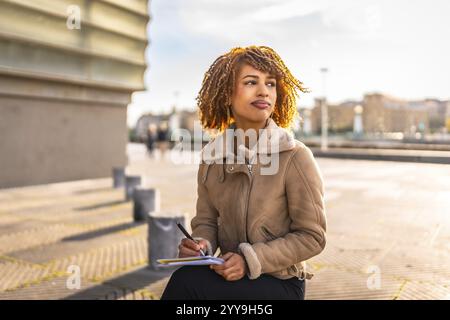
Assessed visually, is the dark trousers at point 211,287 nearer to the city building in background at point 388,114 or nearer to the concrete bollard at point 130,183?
the concrete bollard at point 130,183

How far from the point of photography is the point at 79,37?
14797 millimetres

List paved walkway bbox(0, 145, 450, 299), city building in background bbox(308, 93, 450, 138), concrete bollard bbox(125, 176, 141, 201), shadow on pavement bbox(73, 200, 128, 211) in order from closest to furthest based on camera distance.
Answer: paved walkway bbox(0, 145, 450, 299) < shadow on pavement bbox(73, 200, 128, 211) < concrete bollard bbox(125, 176, 141, 201) < city building in background bbox(308, 93, 450, 138)

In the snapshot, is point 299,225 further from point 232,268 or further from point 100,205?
point 100,205

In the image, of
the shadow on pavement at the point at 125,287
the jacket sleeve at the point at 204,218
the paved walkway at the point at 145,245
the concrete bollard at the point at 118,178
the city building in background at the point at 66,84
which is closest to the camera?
the jacket sleeve at the point at 204,218

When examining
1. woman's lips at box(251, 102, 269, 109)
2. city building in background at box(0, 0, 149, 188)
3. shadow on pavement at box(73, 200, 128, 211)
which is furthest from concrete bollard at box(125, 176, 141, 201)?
woman's lips at box(251, 102, 269, 109)

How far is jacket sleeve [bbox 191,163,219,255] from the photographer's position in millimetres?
2350

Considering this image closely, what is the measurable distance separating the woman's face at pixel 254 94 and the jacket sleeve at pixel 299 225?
305 millimetres

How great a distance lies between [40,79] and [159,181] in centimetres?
483

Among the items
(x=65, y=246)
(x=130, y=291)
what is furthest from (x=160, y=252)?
(x=65, y=246)

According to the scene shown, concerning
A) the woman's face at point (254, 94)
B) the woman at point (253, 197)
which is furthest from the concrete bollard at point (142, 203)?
the woman's face at point (254, 94)

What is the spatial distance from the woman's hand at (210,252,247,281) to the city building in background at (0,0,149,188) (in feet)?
40.6

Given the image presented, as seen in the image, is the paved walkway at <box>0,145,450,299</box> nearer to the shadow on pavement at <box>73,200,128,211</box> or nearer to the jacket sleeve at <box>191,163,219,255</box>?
the shadow on pavement at <box>73,200,128,211</box>

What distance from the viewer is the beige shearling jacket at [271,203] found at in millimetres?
2035

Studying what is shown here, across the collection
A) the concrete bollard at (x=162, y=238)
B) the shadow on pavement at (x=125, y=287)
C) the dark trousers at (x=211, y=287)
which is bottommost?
the shadow on pavement at (x=125, y=287)
